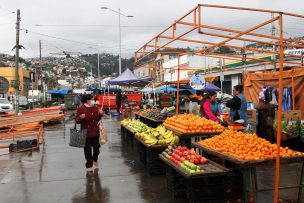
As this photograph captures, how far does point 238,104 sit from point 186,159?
353 centimetres

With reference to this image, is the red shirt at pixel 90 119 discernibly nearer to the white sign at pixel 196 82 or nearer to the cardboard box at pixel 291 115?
the cardboard box at pixel 291 115

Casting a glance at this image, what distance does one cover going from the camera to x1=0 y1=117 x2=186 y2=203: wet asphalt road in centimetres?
660

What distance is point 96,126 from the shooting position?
8.54 metres

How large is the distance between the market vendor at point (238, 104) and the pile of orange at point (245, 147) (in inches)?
88.7

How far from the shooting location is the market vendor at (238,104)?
30.1 feet

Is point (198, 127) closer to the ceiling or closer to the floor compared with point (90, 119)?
closer to the floor

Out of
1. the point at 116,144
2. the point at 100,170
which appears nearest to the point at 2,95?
the point at 116,144

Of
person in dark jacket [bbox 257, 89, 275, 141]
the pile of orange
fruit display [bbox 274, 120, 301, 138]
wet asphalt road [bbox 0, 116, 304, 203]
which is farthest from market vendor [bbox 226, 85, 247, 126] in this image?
the pile of orange

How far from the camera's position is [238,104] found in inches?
362

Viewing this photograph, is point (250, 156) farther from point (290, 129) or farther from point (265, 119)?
point (265, 119)

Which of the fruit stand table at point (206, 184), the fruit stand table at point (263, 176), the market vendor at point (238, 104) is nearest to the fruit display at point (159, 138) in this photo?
the fruit stand table at point (263, 176)

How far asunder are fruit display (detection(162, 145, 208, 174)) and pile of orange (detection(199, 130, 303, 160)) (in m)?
0.39

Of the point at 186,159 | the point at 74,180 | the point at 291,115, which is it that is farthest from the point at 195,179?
the point at 291,115

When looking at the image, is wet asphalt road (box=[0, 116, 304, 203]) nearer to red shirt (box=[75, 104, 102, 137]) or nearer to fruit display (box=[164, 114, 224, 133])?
red shirt (box=[75, 104, 102, 137])
